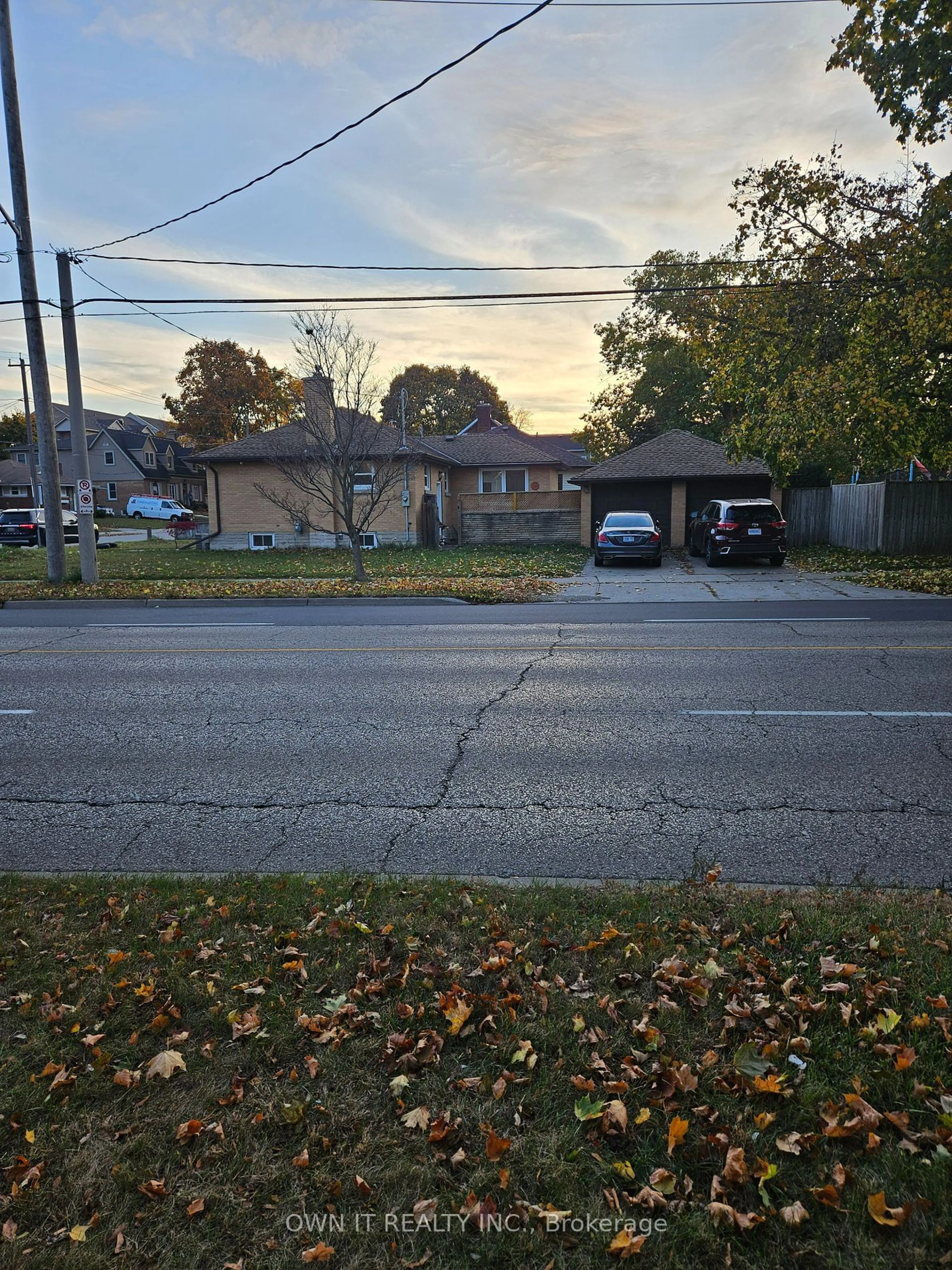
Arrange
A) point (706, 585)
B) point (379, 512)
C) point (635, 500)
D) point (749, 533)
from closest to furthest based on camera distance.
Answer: point (706, 585) → point (749, 533) → point (379, 512) → point (635, 500)

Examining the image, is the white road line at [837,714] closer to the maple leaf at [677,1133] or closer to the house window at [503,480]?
the maple leaf at [677,1133]

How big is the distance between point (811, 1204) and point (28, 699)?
8212 millimetres

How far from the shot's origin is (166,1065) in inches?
111

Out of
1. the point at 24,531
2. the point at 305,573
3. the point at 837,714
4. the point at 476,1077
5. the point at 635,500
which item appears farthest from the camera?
the point at 24,531

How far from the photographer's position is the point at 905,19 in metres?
13.2

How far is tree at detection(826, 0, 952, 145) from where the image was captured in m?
13.0

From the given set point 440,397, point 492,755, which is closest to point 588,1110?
point 492,755

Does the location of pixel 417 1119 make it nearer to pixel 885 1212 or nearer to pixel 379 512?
pixel 885 1212

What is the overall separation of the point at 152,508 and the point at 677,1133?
212 ft

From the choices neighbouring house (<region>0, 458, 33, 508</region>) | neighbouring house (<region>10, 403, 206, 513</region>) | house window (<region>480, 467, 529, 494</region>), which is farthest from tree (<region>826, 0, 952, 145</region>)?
neighbouring house (<region>0, 458, 33, 508</region>)

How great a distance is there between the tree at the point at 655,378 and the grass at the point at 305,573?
1725 cm

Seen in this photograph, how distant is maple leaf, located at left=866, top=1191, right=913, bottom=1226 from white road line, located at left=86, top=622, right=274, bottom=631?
1181 cm

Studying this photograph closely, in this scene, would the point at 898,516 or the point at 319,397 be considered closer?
the point at 319,397

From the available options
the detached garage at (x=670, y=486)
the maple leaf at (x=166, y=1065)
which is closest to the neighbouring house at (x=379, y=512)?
the detached garage at (x=670, y=486)
